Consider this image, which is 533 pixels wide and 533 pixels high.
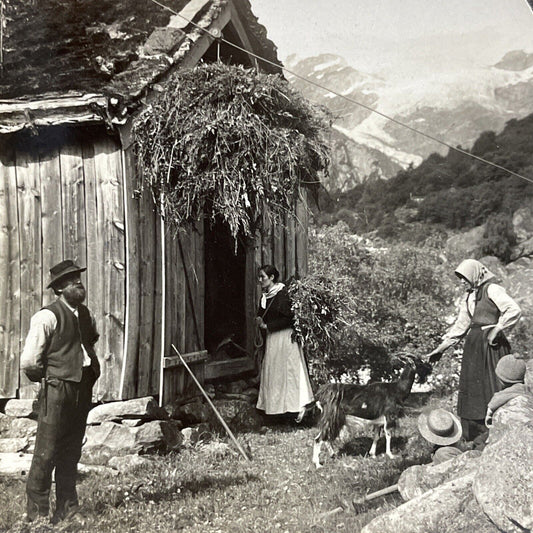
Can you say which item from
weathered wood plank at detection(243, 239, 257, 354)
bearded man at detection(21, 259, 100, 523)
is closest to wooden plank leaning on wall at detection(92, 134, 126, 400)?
bearded man at detection(21, 259, 100, 523)

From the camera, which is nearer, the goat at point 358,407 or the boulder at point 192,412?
the goat at point 358,407

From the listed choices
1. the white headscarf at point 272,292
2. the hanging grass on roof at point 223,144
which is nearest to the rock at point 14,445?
the hanging grass on roof at point 223,144

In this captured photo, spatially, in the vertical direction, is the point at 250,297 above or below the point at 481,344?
above

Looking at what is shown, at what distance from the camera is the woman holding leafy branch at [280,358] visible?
7.39 m

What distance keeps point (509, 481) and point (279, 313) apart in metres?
4.41

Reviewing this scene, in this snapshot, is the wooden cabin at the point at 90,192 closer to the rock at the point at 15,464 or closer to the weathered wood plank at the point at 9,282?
the weathered wood plank at the point at 9,282

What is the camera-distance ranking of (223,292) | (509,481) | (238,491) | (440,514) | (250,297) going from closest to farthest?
Answer: (509,481) → (440,514) → (238,491) → (250,297) → (223,292)

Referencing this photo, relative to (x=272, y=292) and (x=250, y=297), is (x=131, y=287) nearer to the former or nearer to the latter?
(x=272, y=292)

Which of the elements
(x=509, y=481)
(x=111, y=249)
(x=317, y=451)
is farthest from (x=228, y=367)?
(x=509, y=481)

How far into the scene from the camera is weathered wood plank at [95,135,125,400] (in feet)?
19.6

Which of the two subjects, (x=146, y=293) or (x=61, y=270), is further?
(x=146, y=293)

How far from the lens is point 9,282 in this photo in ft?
19.3

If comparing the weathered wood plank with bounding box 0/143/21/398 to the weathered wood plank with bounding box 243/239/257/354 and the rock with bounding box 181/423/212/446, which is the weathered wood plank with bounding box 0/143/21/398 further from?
the weathered wood plank with bounding box 243/239/257/354

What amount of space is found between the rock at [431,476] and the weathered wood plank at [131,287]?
2.80 metres
